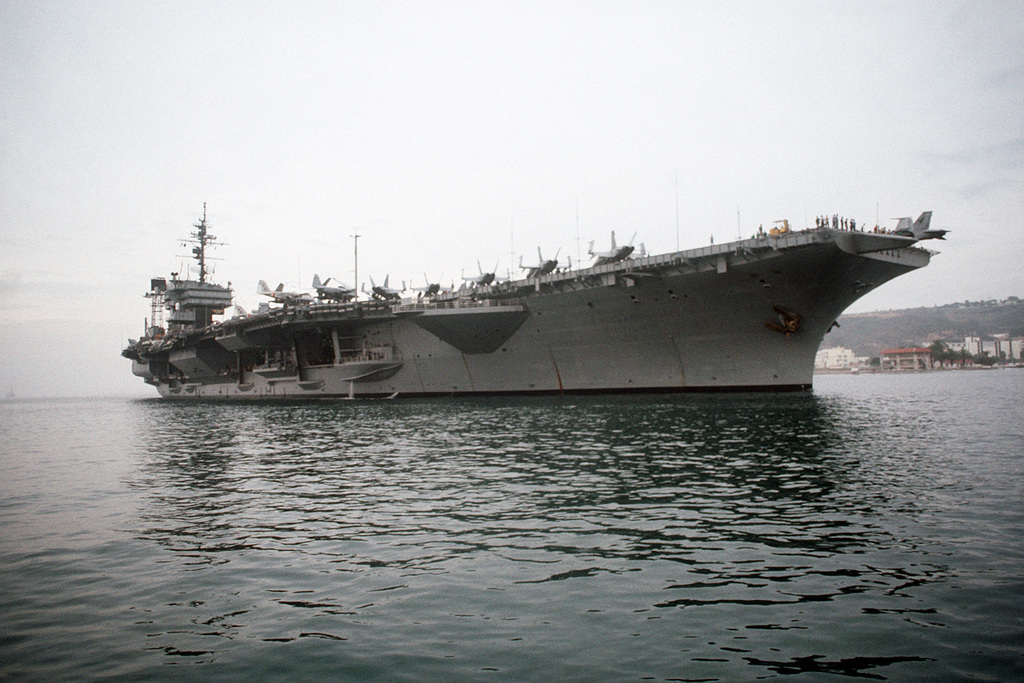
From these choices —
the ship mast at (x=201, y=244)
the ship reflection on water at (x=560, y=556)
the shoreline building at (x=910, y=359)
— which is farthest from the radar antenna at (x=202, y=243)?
the shoreline building at (x=910, y=359)

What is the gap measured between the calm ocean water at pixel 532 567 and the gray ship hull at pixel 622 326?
11646 mm

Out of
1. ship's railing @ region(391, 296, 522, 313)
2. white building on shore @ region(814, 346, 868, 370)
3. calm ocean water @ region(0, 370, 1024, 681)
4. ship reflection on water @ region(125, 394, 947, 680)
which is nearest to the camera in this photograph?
calm ocean water @ region(0, 370, 1024, 681)

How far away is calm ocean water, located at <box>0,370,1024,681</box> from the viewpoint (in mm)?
4211

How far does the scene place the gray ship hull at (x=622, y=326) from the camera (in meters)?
24.0

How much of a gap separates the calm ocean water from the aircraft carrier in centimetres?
1164

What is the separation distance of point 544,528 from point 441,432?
38.0ft

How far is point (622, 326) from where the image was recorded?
1117 inches

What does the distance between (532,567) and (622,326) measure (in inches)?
904

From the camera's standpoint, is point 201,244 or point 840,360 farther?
point 840,360

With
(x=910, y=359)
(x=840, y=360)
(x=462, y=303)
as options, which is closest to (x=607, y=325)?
(x=462, y=303)

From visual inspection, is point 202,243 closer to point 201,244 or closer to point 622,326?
point 201,244

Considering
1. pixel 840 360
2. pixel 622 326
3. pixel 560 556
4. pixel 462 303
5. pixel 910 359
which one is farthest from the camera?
pixel 840 360

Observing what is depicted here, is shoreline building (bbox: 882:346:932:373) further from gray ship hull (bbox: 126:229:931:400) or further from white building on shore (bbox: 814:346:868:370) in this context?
gray ship hull (bbox: 126:229:931:400)

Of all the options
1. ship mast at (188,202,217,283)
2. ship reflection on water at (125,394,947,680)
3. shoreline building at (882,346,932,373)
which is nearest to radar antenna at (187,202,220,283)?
ship mast at (188,202,217,283)
